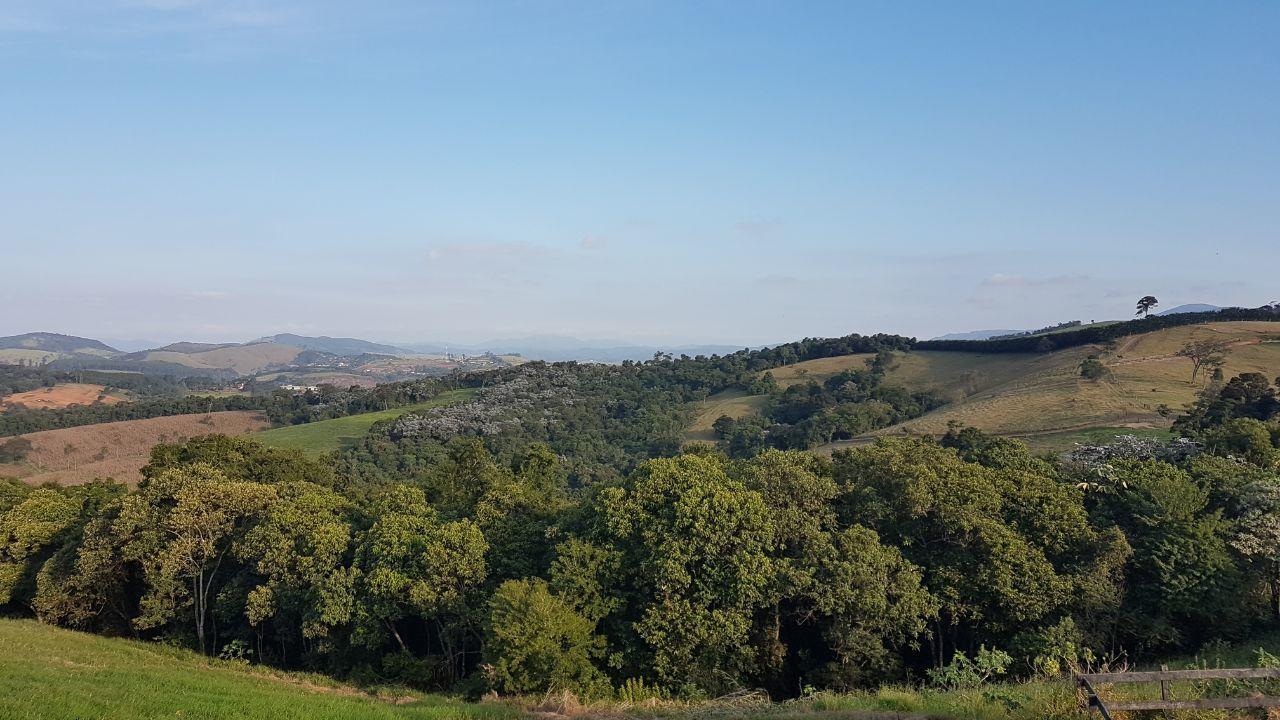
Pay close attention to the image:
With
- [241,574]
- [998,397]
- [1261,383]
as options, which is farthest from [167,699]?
[998,397]

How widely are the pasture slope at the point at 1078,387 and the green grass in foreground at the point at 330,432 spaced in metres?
55.8

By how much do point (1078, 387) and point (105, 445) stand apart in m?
143

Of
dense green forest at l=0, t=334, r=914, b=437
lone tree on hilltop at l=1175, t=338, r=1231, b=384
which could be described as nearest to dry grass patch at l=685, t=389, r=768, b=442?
dense green forest at l=0, t=334, r=914, b=437

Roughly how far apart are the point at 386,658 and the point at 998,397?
7838 centimetres

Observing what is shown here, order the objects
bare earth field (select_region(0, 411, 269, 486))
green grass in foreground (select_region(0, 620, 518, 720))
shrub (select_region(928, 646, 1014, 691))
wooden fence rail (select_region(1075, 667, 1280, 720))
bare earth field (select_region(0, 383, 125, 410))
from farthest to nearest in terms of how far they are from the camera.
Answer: bare earth field (select_region(0, 383, 125, 410)) → bare earth field (select_region(0, 411, 269, 486)) → shrub (select_region(928, 646, 1014, 691)) → green grass in foreground (select_region(0, 620, 518, 720)) → wooden fence rail (select_region(1075, 667, 1280, 720))

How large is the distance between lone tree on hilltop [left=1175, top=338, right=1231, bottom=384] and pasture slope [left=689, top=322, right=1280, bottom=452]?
793 millimetres

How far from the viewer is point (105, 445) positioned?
107 meters

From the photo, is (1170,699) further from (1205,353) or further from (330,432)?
(330,432)

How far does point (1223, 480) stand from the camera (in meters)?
29.2

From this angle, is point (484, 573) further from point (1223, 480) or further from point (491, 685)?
point (1223, 480)

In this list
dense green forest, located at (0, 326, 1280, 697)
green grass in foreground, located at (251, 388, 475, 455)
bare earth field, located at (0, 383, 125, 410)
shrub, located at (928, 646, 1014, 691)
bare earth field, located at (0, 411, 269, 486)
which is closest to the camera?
shrub, located at (928, 646, 1014, 691)

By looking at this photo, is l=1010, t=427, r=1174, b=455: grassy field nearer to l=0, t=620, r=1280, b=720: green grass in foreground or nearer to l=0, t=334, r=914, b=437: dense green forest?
l=0, t=620, r=1280, b=720: green grass in foreground

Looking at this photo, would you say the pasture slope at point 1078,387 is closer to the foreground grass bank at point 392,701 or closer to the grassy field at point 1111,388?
the grassy field at point 1111,388

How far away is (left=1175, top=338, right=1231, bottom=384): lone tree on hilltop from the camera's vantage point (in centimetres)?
7488
